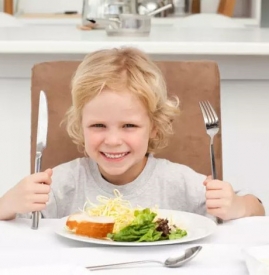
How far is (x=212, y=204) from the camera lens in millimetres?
1326

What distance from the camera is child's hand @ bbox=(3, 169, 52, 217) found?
130cm

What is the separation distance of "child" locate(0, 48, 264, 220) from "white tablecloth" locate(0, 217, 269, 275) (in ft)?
0.32

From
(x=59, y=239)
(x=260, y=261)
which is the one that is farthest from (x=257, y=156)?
(x=260, y=261)

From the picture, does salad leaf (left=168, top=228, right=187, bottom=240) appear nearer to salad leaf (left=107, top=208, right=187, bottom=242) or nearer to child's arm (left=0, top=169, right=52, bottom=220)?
salad leaf (left=107, top=208, right=187, bottom=242)

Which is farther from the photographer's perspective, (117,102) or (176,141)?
(176,141)

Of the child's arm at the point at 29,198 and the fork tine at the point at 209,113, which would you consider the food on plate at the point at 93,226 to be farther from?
the fork tine at the point at 209,113

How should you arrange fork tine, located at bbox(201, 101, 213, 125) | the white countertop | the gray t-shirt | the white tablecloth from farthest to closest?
the white countertop, the gray t-shirt, fork tine, located at bbox(201, 101, 213, 125), the white tablecloth

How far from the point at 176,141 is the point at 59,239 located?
0.57 metres

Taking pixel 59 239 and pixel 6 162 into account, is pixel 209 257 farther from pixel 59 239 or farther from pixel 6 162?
pixel 6 162

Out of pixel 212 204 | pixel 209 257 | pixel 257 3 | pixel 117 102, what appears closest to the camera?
pixel 209 257

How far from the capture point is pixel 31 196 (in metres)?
1.30

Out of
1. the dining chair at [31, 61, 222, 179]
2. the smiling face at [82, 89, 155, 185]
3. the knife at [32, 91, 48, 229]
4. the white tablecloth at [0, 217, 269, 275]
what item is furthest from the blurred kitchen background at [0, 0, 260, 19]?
the white tablecloth at [0, 217, 269, 275]

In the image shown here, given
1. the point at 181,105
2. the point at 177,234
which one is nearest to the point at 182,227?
the point at 177,234

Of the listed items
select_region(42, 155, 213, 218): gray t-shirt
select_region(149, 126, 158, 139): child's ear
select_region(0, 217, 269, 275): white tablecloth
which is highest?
select_region(149, 126, 158, 139): child's ear
